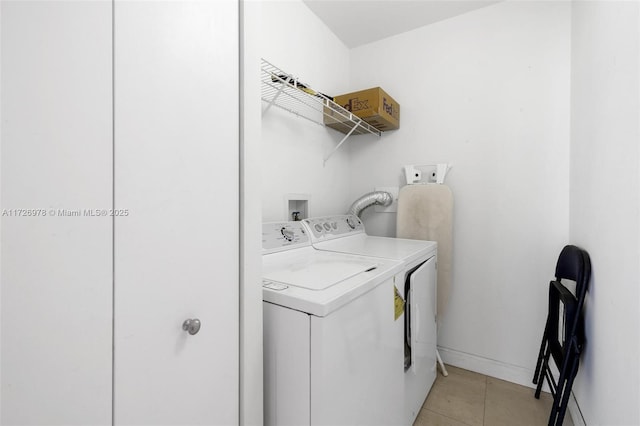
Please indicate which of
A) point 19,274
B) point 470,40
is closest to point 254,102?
point 19,274

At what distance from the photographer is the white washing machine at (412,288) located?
1505 millimetres

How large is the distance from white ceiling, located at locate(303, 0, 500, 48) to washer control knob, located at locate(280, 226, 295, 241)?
176 cm

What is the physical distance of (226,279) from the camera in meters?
0.84

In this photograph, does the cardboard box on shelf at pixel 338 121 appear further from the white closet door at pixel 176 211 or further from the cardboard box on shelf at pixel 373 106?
the white closet door at pixel 176 211

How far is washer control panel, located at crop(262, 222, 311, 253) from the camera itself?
146cm

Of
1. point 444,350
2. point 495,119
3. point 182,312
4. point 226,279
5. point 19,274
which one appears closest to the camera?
point 19,274

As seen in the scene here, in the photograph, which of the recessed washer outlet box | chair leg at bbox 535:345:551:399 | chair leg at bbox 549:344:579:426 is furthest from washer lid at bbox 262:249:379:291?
chair leg at bbox 535:345:551:399

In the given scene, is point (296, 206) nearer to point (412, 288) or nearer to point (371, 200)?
point (371, 200)

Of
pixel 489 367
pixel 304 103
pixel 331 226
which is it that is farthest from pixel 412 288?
pixel 304 103

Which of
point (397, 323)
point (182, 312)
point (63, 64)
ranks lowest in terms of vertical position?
point (397, 323)

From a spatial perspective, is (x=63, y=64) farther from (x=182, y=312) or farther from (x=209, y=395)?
(x=209, y=395)

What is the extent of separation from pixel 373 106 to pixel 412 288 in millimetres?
1342

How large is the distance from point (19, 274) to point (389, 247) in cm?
165

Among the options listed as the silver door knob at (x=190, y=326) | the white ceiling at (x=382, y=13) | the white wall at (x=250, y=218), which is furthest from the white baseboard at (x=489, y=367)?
the white ceiling at (x=382, y=13)
